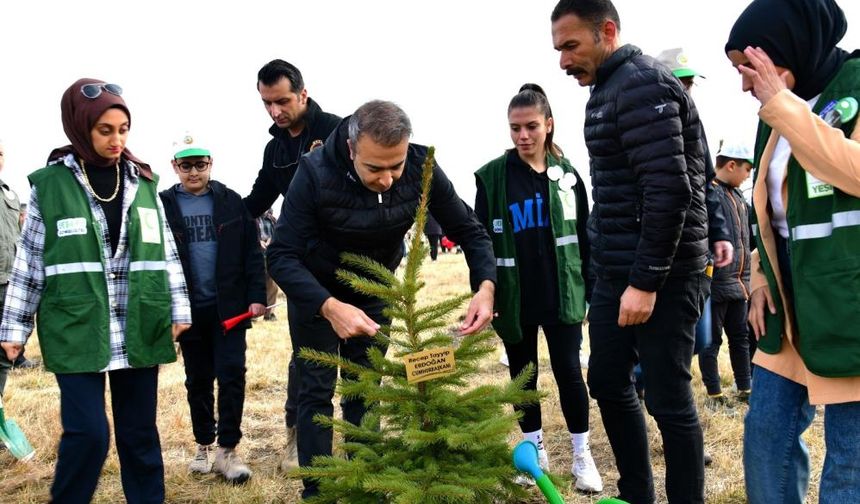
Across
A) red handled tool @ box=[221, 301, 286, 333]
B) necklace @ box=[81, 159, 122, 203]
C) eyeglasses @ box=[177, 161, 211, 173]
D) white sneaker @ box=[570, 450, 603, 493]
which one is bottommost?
white sneaker @ box=[570, 450, 603, 493]

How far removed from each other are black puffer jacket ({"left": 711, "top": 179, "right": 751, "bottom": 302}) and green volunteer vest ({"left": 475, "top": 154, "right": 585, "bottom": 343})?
185 centimetres

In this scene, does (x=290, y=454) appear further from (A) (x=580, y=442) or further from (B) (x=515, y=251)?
(B) (x=515, y=251)

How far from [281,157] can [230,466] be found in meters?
1.84

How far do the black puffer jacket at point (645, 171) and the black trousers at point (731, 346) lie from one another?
2766 millimetres

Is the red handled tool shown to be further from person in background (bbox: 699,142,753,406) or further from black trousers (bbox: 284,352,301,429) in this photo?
person in background (bbox: 699,142,753,406)

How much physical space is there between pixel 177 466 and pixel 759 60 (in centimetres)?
378

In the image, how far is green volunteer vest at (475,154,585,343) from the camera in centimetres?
352

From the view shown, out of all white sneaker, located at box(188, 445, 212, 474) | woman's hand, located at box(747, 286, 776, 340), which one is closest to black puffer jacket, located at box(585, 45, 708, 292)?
woman's hand, located at box(747, 286, 776, 340)

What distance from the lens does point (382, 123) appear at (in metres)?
2.54

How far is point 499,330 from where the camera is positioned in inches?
139

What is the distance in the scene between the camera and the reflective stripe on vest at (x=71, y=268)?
2764 mm

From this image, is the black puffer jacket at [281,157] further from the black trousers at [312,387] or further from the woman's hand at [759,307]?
the woman's hand at [759,307]

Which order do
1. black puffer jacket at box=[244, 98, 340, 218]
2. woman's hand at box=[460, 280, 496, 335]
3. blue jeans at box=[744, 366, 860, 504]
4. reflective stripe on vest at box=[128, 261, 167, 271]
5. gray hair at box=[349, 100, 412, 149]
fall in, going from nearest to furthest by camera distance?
blue jeans at box=[744, 366, 860, 504]
gray hair at box=[349, 100, 412, 149]
woman's hand at box=[460, 280, 496, 335]
reflective stripe on vest at box=[128, 261, 167, 271]
black puffer jacket at box=[244, 98, 340, 218]

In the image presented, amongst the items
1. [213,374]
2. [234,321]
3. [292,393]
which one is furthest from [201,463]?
[234,321]
